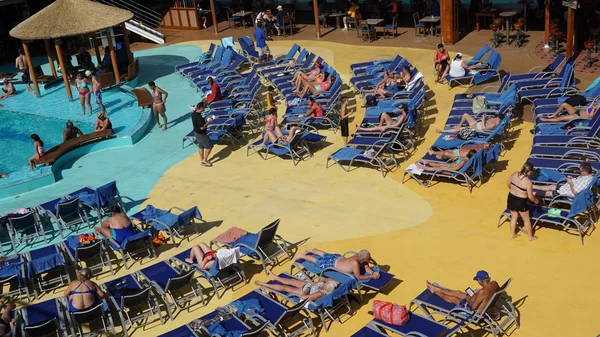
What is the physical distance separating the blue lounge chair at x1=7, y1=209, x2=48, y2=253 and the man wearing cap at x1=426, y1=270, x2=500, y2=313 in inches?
297

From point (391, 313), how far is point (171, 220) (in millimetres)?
4721

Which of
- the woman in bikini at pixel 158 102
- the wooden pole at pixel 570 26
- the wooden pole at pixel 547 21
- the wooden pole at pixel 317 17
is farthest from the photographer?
the wooden pole at pixel 317 17

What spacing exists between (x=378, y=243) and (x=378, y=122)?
14.8 feet

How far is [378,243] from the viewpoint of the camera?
1107cm

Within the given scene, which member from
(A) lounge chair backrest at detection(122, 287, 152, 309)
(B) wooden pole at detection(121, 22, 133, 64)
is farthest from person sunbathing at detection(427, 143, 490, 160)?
(B) wooden pole at detection(121, 22, 133, 64)

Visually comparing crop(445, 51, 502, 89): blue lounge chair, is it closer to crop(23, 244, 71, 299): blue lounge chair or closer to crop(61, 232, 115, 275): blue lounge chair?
crop(61, 232, 115, 275): blue lounge chair

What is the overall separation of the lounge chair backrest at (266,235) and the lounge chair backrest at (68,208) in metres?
4.16

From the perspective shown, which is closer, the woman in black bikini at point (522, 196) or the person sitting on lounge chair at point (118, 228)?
the woman in black bikini at point (522, 196)

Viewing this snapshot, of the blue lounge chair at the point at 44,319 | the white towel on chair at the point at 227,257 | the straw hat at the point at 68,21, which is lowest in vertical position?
the blue lounge chair at the point at 44,319

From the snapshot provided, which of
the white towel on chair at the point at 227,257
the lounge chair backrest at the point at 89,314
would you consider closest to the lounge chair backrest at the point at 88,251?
the lounge chair backrest at the point at 89,314

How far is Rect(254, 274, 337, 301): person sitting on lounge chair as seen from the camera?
916cm

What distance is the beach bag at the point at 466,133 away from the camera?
1346 cm

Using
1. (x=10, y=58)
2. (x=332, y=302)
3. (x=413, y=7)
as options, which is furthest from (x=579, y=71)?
(x=10, y=58)

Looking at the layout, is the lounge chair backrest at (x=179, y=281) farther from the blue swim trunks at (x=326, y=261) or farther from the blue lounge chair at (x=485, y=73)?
the blue lounge chair at (x=485, y=73)
